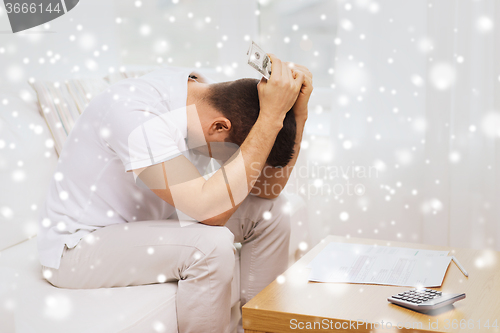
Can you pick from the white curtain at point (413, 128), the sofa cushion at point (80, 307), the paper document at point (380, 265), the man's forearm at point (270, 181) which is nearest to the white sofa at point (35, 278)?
the sofa cushion at point (80, 307)

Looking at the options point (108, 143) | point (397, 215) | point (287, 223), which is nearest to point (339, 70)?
point (397, 215)

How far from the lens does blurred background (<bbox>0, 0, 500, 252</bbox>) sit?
1646 mm

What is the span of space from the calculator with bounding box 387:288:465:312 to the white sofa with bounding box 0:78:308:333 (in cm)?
45

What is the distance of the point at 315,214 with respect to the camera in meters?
2.05

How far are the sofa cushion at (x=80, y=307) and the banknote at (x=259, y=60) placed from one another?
0.52m

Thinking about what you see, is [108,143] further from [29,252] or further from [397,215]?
[397,215]

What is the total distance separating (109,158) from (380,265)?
2.15 ft

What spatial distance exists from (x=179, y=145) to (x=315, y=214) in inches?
46.7

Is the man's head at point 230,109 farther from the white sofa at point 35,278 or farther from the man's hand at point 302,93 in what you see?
the white sofa at point 35,278

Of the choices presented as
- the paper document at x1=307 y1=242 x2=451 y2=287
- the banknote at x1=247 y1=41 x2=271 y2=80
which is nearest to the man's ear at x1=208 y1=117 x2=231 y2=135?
the banknote at x1=247 y1=41 x2=271 y2=80

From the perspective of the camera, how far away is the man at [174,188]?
899 mm

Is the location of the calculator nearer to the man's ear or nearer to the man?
the man

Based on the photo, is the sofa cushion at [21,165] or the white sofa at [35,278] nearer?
the white sofa at [35,278]

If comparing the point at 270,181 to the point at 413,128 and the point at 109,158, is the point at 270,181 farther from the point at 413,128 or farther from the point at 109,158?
the point at 413,128
